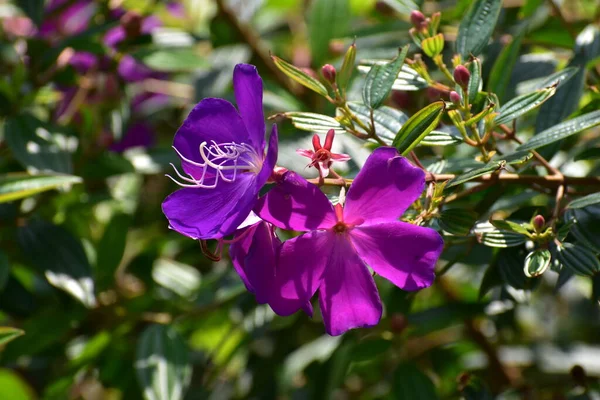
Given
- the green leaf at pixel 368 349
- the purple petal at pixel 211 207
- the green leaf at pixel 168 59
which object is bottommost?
the green leaf at pixel 368 349

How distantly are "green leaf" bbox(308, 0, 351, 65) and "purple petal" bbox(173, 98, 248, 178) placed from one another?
0.84 metres

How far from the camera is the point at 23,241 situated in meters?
1.47

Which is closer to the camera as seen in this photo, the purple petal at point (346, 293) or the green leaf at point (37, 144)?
the purple petal at point (346, 293)

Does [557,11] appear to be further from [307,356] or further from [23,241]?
[23,241]

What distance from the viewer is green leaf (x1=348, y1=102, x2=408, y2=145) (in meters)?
0.97

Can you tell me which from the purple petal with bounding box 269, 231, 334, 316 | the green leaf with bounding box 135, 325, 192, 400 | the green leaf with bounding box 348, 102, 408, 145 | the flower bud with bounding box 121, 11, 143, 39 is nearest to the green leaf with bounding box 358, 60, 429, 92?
the green leaf with bounding box 348, 102, 408, 145

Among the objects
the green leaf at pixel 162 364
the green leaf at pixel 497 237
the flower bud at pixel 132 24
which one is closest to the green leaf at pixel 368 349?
the green leaf at pixel 162 364

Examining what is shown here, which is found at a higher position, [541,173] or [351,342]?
[541,173]

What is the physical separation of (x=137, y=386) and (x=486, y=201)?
94 centimetres

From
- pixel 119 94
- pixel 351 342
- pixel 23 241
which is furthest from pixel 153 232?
pixel 351 342

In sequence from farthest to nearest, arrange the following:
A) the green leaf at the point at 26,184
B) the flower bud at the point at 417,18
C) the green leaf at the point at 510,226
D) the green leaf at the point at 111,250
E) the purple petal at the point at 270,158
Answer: the green leaf at the point at 111,250
the green leaf at the point at 26,184
the flower bud at the point at 417,18
the green leaf at the point at 510,226
the purple petal at the point at 270,158

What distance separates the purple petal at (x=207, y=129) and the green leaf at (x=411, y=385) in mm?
643

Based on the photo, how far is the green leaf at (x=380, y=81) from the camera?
0.90m

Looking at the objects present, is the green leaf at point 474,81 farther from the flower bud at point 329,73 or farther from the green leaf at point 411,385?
the green leaf at point 411,385
